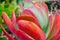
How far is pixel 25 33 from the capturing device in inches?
6.8

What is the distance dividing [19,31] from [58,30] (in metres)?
0.05

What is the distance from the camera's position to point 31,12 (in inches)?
7.9

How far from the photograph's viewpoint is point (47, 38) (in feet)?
0.64

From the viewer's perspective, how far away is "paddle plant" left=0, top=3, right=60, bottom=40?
175 mm

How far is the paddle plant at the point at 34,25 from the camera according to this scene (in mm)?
175

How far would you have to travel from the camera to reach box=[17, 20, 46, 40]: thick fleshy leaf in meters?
0.17

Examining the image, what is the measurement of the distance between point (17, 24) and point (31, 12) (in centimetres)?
3

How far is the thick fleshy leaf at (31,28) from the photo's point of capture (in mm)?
174

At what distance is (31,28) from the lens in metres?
0.18

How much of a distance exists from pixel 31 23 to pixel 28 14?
1.1 inches

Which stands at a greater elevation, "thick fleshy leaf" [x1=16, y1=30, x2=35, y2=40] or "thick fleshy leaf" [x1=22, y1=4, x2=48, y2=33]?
"thick fleshy leaf" [x1=22, y1=4, x2=48, y2=33]

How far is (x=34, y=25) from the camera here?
0.58ft

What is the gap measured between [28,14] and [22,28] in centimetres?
3

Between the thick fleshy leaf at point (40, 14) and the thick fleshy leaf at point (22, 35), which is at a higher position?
the thick fleshy leaf at point (40, 14)
